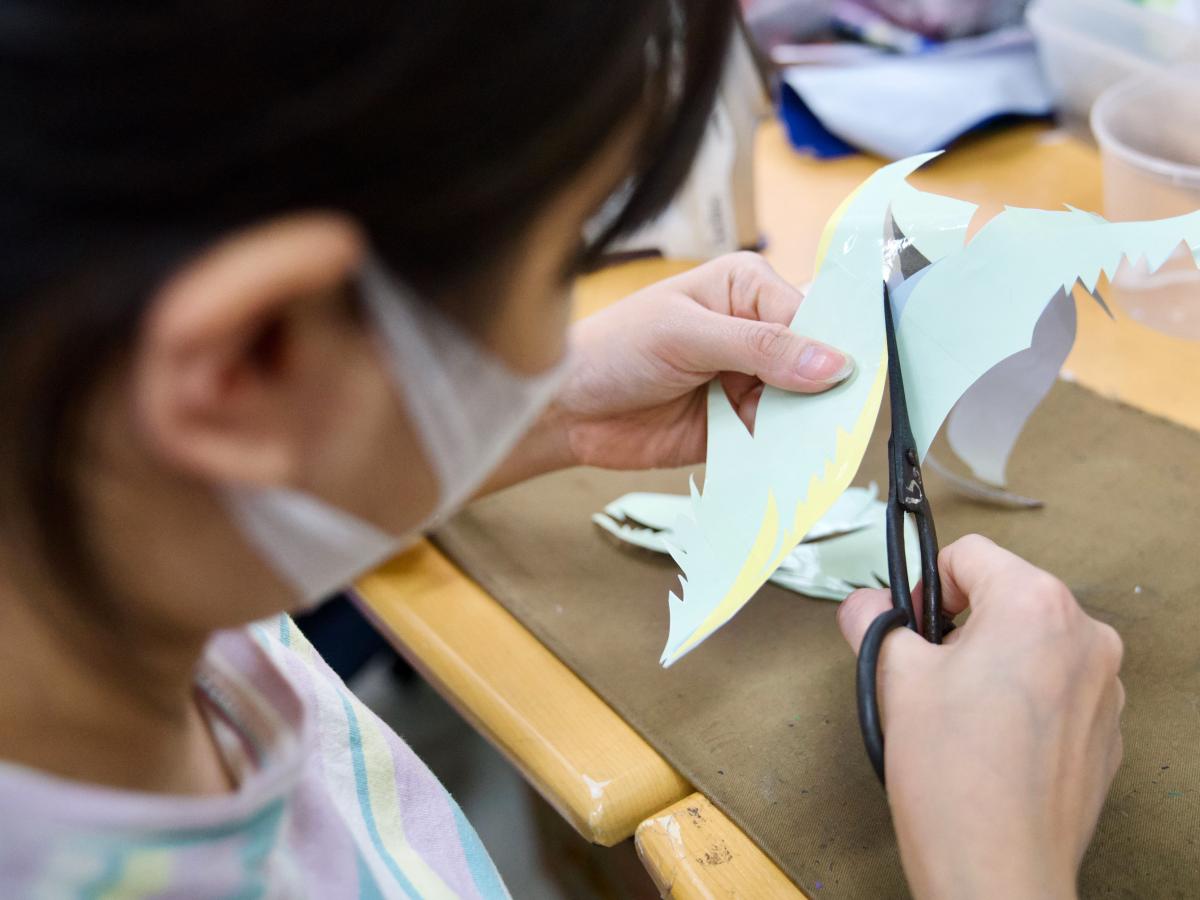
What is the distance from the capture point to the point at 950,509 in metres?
0.69

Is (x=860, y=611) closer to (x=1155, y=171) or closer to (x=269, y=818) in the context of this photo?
(x=269, y=818)

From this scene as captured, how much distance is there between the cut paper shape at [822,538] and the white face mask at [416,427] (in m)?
0.24

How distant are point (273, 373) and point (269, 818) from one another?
7.1 inches

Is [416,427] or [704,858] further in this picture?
[704,858]

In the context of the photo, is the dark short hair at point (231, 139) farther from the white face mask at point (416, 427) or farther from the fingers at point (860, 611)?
the fingers at point (860, 611)

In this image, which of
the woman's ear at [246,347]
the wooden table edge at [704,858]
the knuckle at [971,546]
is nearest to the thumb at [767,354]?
the knuckle at [971,546]

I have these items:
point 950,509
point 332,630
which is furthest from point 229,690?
point 332,630

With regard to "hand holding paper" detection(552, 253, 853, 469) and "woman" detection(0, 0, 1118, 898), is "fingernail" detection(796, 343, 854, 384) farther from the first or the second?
"woman" detection(0, 0, 1118, 898)

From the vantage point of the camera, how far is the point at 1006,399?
68 cm

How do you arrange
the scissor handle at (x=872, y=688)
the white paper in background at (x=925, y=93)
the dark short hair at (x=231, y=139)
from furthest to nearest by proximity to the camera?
the white paper in background at (x=925, y=93), the scissor handle at (x=872, y=688), the dark short hair at (x=231, y=139)

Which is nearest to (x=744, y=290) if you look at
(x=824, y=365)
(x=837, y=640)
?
(x=824, y=365)

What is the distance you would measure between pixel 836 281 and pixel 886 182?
0.07 meters

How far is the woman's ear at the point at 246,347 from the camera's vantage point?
0.25 metres

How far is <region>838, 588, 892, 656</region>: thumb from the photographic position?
1.66 ft
